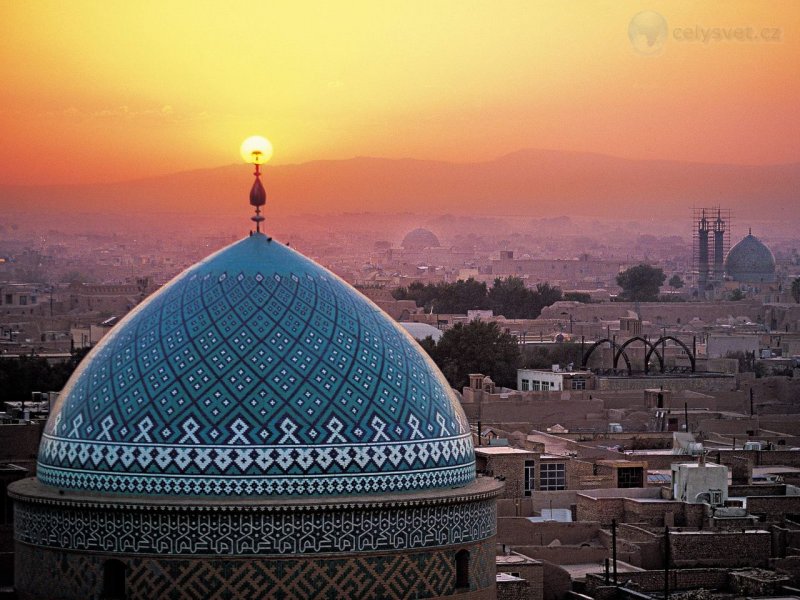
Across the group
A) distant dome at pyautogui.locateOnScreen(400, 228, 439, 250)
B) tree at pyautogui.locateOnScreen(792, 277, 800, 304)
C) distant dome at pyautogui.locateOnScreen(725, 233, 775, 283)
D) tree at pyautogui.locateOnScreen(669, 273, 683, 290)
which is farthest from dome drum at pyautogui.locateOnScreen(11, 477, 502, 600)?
distant dome at pyautogui.locateOnScreen(400, 228, 439, 250)

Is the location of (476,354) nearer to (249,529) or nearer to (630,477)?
(630,477)

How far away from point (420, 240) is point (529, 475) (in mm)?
122281

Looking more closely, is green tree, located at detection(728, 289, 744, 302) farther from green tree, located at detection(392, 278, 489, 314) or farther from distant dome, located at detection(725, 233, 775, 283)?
green tree, located at detection(392, 278, 489, 314)

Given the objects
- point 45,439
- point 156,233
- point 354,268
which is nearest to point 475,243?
point 354,268

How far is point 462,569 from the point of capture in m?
9.83

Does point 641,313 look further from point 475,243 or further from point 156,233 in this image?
point 475,243

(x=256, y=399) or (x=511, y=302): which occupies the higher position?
(x=511, y=302)

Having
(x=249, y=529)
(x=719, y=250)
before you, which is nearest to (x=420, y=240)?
(x=719, y=250)

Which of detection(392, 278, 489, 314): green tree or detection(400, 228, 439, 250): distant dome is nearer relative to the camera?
detection(392, 278, 489, 314): green tree

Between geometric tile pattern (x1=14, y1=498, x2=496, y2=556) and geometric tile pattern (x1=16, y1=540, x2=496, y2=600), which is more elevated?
geometric tile pattern (x1=14, y1=498, x2=496, y2=556)

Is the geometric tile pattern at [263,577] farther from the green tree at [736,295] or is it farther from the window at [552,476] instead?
the green tree at [736,295]

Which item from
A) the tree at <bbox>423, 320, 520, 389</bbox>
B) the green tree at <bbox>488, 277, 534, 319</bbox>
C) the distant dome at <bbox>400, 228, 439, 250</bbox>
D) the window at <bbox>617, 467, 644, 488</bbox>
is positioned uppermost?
the distant dome at <bbox>400, 228, 439, 250</bbox>

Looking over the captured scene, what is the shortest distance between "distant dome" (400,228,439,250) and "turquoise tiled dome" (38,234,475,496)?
130812 mm

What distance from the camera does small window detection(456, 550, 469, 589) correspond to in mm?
9789
